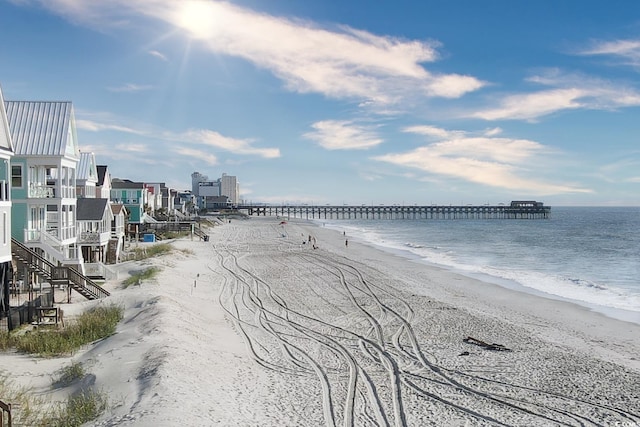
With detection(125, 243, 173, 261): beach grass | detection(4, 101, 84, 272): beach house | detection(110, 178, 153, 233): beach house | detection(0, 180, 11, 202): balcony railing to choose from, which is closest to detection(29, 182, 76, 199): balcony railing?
detection(4, 101, 84, 272): beach house

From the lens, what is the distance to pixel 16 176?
74.2 feet

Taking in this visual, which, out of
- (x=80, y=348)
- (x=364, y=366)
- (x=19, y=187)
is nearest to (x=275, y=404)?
(x=364, y=366)

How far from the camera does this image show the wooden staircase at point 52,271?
19.7 m

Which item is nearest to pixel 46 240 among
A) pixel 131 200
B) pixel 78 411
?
pixel 78 411

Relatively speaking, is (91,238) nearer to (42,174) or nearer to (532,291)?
(42,174)

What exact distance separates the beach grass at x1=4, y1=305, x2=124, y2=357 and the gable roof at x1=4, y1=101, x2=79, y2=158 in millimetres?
9886

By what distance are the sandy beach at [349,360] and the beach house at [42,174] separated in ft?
11.4

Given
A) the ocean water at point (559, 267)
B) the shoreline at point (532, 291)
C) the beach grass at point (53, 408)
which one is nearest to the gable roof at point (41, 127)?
the beach grass at point (53, 408)

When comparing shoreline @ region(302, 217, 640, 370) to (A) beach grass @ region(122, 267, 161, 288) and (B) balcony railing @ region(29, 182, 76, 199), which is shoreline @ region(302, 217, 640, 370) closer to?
(A) beach grass @ region(122, 267, 161, 288)

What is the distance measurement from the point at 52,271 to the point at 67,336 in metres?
6.55

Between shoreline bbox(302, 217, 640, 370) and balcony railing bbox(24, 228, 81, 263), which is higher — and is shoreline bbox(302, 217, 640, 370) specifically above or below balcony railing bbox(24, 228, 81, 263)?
below

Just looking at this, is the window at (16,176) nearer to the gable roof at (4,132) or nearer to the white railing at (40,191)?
the white railing at (40,191)

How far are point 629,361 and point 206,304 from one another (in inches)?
555

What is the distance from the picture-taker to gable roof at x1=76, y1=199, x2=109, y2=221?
29219 millimetres
